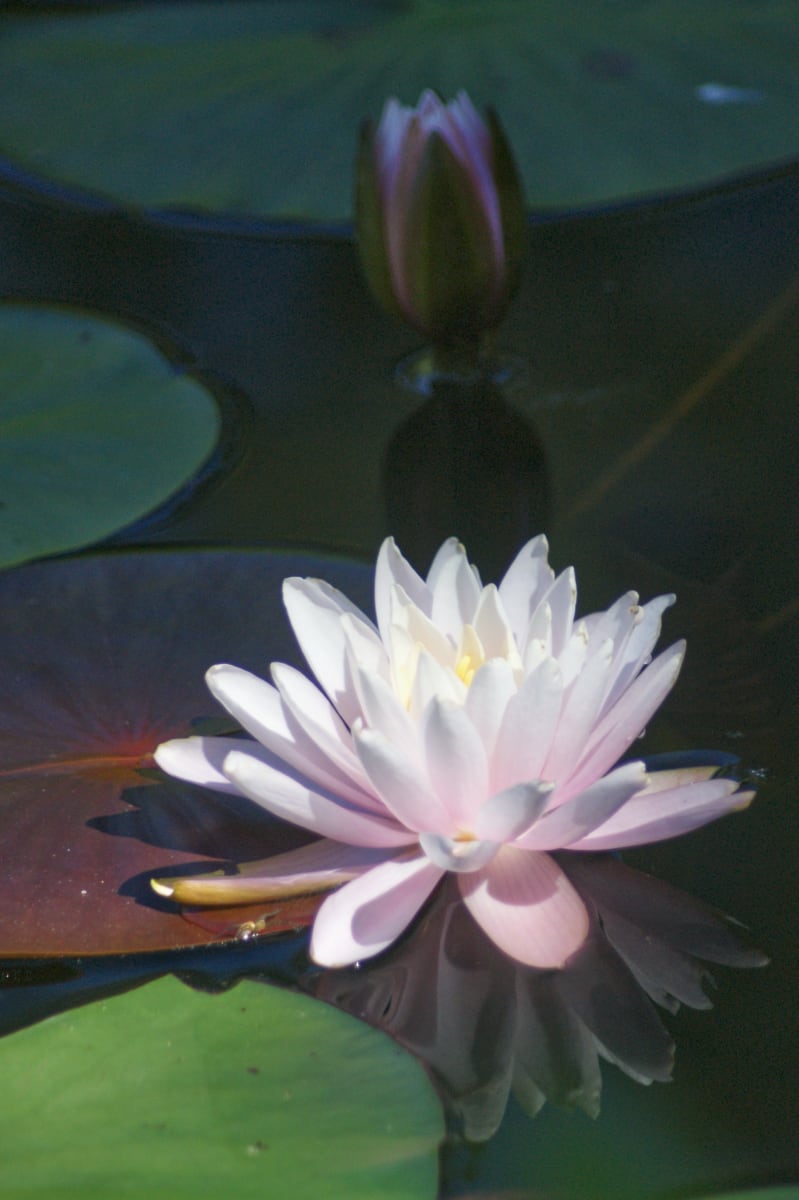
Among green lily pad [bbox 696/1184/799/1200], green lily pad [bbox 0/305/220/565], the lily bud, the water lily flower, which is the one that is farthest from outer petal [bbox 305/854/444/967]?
the lily bud

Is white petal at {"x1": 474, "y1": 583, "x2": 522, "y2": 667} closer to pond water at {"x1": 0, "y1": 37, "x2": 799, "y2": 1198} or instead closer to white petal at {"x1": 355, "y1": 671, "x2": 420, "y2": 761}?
white petal at {"x1": 355, "y1": 671, "x2": 420, "y2": 761}

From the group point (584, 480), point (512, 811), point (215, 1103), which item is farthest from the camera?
point (584, 480)

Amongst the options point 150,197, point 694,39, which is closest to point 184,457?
point 150,197

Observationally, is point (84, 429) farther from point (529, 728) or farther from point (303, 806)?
point (529, 728)

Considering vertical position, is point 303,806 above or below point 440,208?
below

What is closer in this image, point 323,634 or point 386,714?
point 386,714

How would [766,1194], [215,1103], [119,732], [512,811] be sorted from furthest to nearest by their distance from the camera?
[119,732], [512,811], [215,1103], [766,1194]

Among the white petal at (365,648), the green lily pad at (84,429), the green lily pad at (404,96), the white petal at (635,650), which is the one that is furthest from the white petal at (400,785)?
the green lily pad at (404,96)

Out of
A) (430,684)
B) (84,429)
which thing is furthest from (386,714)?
(84,429)
